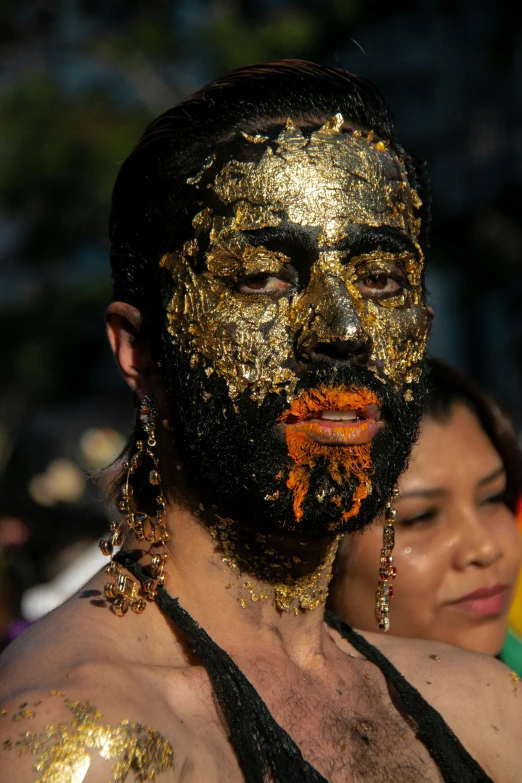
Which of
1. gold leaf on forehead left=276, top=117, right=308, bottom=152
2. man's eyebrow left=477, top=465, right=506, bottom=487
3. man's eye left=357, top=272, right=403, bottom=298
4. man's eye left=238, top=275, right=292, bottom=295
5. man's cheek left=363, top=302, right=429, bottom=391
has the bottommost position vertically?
man's eyebrow left=477, top=465, right=506, bottom=487

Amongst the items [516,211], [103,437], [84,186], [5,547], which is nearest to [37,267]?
[84,186]

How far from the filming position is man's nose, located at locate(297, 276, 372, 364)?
2.25 m

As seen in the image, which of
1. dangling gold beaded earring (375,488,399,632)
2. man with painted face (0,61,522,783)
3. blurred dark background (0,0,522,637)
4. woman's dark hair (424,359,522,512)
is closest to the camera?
man with painted face (0,61,522,783)

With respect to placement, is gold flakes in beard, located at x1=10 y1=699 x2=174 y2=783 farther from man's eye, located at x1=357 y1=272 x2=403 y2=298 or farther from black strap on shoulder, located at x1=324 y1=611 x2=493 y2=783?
man's eye, located at x1=357 y1=272 x2=403 y2=298

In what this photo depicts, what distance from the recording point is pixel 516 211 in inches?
616

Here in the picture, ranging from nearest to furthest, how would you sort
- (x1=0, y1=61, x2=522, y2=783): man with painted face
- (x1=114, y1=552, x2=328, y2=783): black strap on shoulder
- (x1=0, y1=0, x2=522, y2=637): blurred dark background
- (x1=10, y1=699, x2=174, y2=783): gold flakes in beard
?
1. (x1=10, y1=699, x2=174, y2=783): gold flakes in beard
2. (x1=114, y1=552, x2=328, y2=783): black strap on shoulder
3. (x1=0, y1=61, x2=522, y2=783): man with painted face
4. (x1=0, y1=0, x2=522, y2=637): blurred dark background

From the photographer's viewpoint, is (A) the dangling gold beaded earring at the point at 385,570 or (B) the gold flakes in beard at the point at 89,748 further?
(A) the dangling gold beaded earring at the point at 385,570

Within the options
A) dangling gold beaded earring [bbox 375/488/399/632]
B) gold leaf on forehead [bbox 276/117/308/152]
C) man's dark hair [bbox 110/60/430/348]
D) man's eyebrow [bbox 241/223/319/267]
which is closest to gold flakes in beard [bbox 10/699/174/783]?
dangling gold beaded earring [bbox 375/488/399/632]

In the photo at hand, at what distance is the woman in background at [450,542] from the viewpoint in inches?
128

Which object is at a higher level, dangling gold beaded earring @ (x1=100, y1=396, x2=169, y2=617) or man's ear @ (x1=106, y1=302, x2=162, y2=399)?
man's ear @ (x1=106, y1=302, x2=162, y2=399)

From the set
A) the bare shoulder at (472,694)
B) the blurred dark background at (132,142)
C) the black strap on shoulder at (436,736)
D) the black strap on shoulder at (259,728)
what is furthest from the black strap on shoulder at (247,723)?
the blurred dark background at (132,142)

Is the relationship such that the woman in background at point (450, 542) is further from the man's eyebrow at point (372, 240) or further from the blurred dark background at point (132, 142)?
the blurred dark background at point (132, 142)

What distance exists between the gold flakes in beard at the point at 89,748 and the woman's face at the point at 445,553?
1.47 metres

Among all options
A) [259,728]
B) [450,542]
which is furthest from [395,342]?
[450,542]
